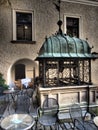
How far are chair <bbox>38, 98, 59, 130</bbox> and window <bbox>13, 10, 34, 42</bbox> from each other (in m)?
6.49

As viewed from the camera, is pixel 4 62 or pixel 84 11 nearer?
pixel 4 62

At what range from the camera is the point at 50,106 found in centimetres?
509

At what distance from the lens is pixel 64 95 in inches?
228

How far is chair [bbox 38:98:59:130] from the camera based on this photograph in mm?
4125

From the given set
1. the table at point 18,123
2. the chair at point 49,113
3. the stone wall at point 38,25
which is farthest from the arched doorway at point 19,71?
the table at point 18,123

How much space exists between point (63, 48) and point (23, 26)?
593 centimetres

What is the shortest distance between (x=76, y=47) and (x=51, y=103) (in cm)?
261

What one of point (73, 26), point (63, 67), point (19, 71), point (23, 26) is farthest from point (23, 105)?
point (73, 26)

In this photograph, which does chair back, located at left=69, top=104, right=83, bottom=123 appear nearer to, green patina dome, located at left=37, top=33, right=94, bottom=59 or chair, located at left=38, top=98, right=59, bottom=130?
chair, located at left=38, top=98, right=59, bottom=130

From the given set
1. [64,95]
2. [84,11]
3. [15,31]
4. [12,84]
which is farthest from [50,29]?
[64,95]

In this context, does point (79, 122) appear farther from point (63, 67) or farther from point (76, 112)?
point (63, 67)

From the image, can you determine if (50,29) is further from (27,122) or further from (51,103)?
(27,122)

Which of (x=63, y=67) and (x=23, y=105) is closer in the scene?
A: (x=23, y=105)

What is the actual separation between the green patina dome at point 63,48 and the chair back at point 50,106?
177cm
